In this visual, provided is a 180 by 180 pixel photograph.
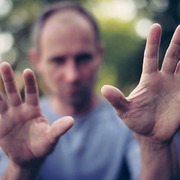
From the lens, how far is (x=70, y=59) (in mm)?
3078

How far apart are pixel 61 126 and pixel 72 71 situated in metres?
1.01

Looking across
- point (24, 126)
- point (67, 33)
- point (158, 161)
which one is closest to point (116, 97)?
point (158, 161)

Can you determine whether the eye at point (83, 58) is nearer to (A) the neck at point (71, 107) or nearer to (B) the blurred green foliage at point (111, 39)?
(A) the neck at point (71, 107)

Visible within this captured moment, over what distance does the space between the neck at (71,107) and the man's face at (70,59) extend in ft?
0.13

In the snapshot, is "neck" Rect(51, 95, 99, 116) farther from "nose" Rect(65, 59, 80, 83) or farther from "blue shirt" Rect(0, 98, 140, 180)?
"nose" Rect(65, 59, 80, 83)

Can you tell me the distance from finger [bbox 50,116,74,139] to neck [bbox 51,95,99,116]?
1.05 meters

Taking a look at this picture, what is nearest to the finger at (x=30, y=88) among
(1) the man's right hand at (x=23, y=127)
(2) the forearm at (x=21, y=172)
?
(1) the man's right hand at (x=23, y=127)

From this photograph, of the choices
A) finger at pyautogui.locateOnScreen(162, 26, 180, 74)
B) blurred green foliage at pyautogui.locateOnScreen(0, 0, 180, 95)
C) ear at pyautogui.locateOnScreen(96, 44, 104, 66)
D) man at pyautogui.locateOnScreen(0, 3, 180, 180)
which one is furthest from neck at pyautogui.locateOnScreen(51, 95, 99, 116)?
blurred green foliage at pyautogui.locateOnScreen(0, 0, 180, 95)

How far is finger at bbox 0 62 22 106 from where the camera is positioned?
2123mm

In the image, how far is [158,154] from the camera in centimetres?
217

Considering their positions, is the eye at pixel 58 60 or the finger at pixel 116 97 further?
the eye at pixel 58 60

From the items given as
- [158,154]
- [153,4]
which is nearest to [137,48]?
[153,4]

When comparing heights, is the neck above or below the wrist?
below

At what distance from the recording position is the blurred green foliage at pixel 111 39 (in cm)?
1705
